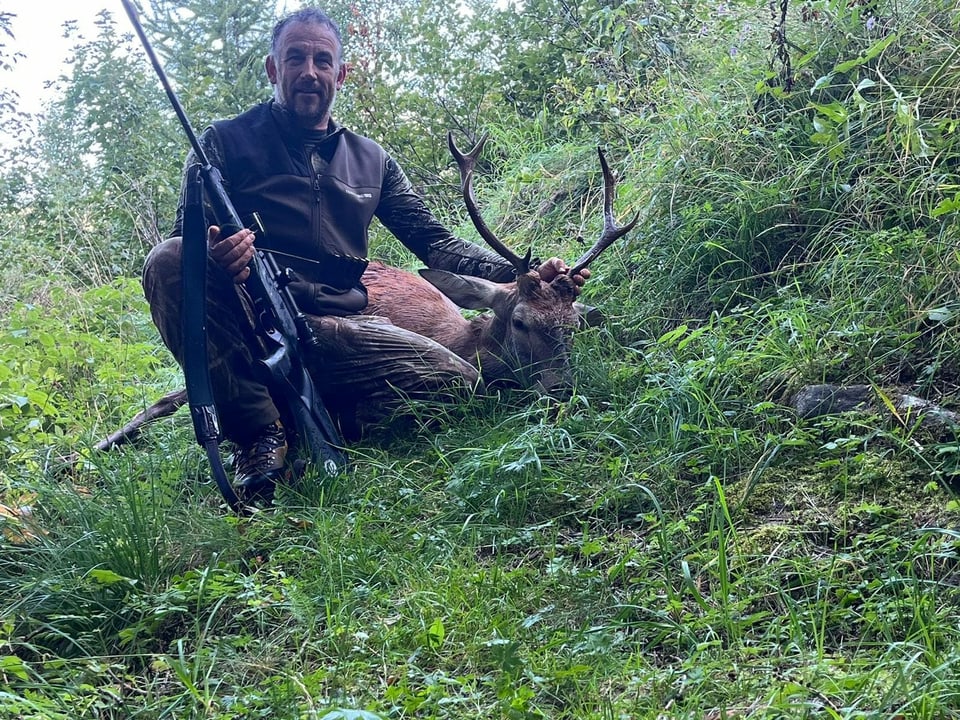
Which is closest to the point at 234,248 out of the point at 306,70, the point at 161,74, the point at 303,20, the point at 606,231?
the point at 161,74

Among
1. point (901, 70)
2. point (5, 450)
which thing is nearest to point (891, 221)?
point (901, 70)

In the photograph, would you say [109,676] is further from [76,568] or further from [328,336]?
[328,336]

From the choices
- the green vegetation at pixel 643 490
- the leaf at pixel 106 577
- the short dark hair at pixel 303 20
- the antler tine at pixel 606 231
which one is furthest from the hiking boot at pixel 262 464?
the short dark hair at pixel 303 20

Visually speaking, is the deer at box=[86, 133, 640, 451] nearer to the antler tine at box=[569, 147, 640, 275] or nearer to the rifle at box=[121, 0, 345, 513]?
the antler tine at box=[569, 147, 640, 275]

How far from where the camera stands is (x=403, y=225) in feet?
17.4

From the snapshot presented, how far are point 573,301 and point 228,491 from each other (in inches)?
72.0

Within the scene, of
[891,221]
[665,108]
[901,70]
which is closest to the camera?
[891,221]

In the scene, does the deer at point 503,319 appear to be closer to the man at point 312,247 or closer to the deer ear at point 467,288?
the deer ear at point 467,288

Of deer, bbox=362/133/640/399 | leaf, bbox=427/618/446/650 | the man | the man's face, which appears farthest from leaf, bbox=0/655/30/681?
the man's face

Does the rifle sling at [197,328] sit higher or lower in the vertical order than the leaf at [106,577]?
higher

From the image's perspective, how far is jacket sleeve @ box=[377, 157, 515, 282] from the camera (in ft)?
17.2

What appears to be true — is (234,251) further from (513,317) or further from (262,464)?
(513,317)

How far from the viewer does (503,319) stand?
4.85 m

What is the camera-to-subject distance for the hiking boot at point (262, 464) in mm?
4203
